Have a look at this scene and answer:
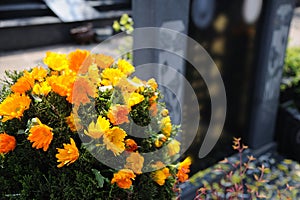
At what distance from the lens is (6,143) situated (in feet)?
5.12

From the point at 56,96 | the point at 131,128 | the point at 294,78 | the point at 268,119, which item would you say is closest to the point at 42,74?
the point at 56,96

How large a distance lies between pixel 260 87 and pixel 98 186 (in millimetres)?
2871

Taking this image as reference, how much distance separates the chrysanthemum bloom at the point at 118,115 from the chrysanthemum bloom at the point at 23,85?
1.30 ft

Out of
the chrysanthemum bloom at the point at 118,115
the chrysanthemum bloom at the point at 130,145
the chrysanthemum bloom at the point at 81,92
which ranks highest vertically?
the chrysanthemum bloom at the point at 81,92

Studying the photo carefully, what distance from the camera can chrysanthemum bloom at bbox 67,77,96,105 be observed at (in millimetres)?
1572

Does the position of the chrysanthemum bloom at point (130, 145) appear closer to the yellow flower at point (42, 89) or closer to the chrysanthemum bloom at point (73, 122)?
the chrysanthemum bloom at point (73, 122)

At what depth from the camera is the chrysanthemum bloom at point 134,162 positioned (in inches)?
62.4

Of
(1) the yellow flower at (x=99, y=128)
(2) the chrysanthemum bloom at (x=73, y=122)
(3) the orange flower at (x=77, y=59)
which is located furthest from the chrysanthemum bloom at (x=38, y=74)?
(1) the yellow flower at (x=99, y=128)

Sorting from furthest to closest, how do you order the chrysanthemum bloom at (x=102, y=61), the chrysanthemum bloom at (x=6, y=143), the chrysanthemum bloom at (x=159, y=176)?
the chrysanthemum bloom at (x=102, y=61) → the chrysanthemum bloom at (x=159, y=176) → the chrysanthemum bloom at (x=6, y=143)

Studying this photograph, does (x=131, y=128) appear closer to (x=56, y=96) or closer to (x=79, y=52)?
(x=56, y=96)

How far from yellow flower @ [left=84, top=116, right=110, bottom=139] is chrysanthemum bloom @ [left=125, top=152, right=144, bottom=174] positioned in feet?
0.60

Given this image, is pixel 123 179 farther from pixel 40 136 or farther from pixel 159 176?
pixel 40 136

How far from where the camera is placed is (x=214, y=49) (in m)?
3.44

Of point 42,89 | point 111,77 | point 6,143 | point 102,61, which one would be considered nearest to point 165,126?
point 111,77
